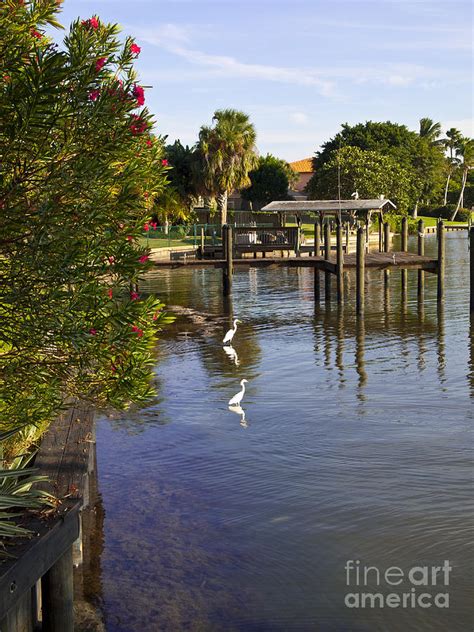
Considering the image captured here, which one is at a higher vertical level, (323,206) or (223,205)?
(223,205)

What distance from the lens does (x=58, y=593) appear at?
21.4 ft

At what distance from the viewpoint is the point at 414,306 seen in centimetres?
3133

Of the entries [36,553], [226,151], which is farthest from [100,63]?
[226,151]

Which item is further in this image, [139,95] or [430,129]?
[430,129]

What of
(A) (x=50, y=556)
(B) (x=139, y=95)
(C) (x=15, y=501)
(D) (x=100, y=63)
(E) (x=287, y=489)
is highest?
(D) (x=100, y=63)

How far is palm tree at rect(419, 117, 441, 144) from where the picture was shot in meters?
133

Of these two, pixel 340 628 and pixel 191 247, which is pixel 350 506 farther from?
pixel 191 247

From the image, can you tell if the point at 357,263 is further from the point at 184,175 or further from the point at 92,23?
the point at 184,175

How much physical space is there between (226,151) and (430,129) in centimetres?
7300

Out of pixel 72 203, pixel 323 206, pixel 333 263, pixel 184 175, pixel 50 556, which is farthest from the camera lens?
pixel 184 175

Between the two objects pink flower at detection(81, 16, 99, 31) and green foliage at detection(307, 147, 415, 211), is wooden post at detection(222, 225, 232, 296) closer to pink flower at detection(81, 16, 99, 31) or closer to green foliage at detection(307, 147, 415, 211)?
pink flower at detection(81, 16, 99, 31)

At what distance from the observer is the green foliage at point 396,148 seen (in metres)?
91.2

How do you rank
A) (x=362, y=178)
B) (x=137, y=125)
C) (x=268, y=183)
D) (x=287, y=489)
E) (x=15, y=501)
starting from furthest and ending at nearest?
1. (x=268, y=183)
2. (x=362, y=178)
3. (x=287, y=489)
4. (x=137, y=125)
5. (x=15, y=501)

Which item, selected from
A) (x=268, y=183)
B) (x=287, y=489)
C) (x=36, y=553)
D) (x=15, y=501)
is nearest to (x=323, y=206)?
(x=287, y=489)
